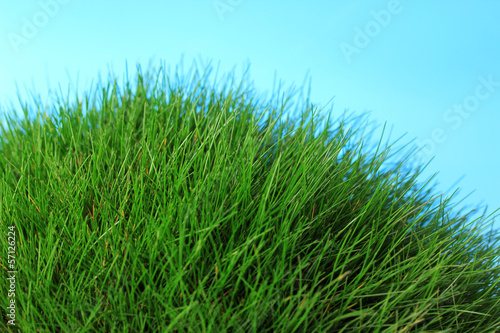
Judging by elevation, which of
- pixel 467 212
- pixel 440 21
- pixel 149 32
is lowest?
pixel 467 212

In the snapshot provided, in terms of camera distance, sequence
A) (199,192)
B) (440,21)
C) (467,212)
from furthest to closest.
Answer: (440,21) < (467,212) < (199,192)

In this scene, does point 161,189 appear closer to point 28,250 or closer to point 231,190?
point 231,190

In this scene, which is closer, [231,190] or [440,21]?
[231,190]

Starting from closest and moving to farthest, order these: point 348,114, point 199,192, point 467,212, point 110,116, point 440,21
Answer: point 199,192, point 110,116, point 467,212, point 348,114, point 440,21

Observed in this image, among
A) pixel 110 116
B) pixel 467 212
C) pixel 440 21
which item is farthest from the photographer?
pixel 440 21

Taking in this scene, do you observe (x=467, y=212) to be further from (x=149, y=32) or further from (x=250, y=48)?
(x=149, y=32)

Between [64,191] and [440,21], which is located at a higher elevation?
[440,21]

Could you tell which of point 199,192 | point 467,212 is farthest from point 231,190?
point 467,212

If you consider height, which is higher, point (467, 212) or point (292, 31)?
point (292, 31)

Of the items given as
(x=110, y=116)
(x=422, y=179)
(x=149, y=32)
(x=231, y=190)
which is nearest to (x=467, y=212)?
(x=422, y=179)
